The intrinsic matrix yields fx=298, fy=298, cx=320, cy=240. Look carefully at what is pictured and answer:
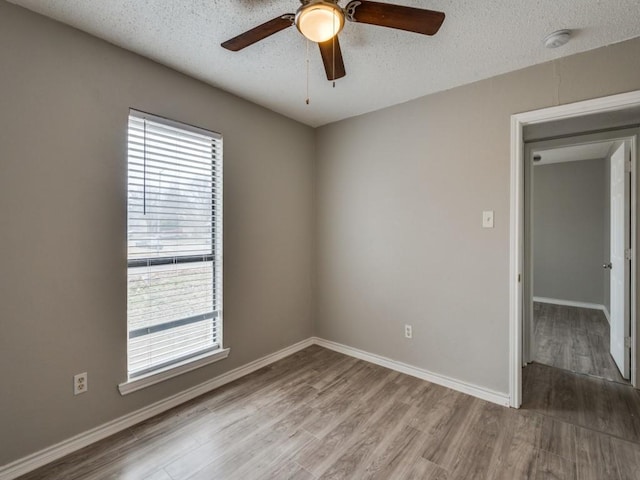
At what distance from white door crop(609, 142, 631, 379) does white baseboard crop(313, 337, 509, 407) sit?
1366mm

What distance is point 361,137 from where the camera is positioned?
3.12 metres

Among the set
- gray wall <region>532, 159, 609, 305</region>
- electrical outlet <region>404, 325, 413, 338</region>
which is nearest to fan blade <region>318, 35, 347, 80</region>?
electrical outlet <region>404, 325, 413, 338</region>

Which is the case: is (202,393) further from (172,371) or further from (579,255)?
(579,255)

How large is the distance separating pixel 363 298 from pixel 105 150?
2.51 meters

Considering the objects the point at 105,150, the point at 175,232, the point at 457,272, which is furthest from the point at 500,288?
the point at 105,150

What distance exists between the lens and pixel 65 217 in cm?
177

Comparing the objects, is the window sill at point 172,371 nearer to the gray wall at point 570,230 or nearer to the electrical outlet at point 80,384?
the electrical outlet at point 80,384

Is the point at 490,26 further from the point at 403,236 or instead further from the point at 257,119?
the point at 257,119

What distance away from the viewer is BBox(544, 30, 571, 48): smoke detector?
1.79 meters

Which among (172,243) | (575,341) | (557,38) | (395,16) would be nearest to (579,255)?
(575,341)

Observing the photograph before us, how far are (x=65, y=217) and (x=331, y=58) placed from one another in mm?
1795

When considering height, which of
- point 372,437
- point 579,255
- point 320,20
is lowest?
point 372,437

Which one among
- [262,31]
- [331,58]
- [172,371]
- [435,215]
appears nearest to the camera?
[262,31]

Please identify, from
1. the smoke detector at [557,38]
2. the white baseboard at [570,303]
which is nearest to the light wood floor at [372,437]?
the smoke detector at [557,38]
